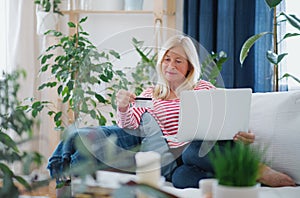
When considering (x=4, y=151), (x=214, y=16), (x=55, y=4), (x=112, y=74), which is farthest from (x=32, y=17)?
(x=4, y=151)

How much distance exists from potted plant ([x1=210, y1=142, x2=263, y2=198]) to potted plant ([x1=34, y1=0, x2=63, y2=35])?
9.51ft

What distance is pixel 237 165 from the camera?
558mm

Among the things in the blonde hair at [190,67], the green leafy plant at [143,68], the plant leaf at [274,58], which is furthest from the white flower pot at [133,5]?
the green leafy plant at [143,68]

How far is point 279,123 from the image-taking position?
1944 millimetres

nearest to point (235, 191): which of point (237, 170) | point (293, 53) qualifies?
point (237, 170)

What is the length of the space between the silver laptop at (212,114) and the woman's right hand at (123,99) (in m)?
0.20

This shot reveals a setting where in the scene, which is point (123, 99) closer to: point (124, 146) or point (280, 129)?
point (280, 129)

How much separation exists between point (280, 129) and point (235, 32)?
1.43 m

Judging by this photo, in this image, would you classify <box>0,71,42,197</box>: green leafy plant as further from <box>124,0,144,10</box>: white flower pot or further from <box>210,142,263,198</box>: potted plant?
<box>124,0,144,10</box>: white flower pot

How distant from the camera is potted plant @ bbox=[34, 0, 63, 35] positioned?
3353mm

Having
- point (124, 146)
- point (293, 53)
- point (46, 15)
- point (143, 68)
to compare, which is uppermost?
point (46, 15)

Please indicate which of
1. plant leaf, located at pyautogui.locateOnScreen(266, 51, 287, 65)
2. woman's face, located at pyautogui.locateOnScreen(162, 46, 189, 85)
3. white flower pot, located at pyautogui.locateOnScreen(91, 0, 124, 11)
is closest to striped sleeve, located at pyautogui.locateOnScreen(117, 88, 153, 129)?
woman's face, located at pyautogui.locateOnScreen(162, 46, 189, 85)

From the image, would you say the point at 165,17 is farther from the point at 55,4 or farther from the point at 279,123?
the point at 279,123

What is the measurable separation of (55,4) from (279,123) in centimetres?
199
